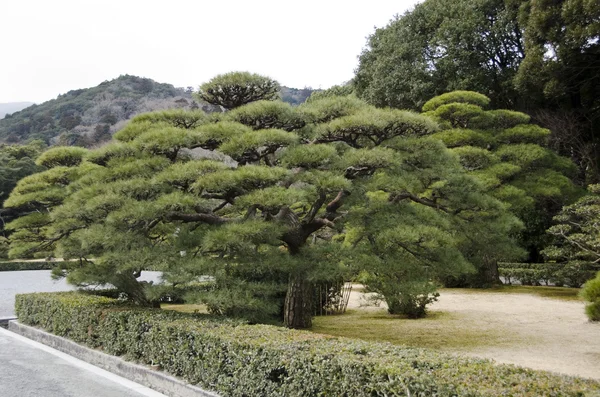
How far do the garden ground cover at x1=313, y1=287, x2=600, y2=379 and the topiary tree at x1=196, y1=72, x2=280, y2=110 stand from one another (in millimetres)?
3939

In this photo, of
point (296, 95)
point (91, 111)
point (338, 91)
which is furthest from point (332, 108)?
point (296, 95)

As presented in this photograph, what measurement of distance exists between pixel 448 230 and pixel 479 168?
622cm

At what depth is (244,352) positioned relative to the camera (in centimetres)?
469

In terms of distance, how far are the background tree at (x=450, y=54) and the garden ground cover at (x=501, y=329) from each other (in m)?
8.14

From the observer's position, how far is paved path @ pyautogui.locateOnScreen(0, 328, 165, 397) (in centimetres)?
529

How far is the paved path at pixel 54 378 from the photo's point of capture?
17.3 ft

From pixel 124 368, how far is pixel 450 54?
15757 millimetres

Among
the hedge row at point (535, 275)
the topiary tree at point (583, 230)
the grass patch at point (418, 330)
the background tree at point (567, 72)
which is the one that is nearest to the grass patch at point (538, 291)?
the hedge row at point (535, 275)

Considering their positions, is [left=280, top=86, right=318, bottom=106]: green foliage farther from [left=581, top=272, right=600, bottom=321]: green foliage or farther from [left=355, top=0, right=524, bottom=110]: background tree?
[left=581, top=272, right=600, bottom=321]: green foliage

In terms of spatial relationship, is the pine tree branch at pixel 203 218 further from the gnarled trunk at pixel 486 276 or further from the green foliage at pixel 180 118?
the gnarled trunk at pixel 486 276

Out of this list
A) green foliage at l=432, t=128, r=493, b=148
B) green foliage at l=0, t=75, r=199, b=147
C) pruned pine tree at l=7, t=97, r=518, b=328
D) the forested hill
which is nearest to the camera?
pruned pine tree at l=7, t=97, r=518, b=328

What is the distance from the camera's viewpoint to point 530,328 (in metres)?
9.12

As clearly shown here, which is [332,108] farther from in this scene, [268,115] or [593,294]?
[593,294]

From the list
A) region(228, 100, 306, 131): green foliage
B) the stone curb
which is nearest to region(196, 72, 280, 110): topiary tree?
region(228, 100, 306, 131): green foliage
